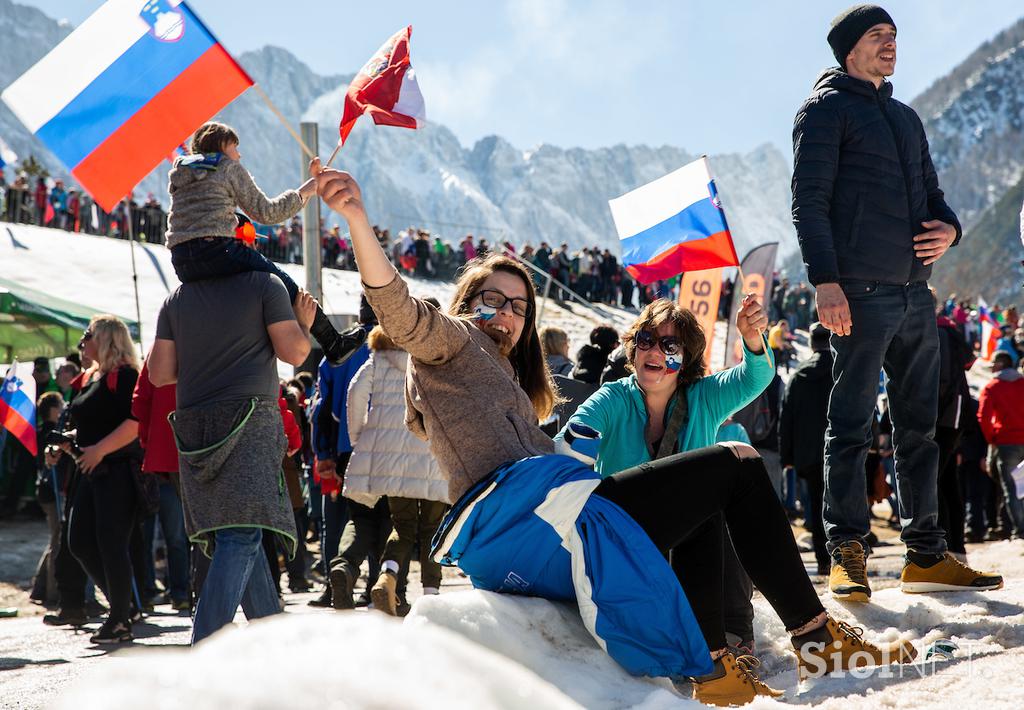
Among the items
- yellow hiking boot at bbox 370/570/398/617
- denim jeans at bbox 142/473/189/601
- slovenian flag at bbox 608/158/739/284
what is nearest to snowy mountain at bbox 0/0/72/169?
denim jeans at bbox 142/473/189/601

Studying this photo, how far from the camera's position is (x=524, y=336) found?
3719mm

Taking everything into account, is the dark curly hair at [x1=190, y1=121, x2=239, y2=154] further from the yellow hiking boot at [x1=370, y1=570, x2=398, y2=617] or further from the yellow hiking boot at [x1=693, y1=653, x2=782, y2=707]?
the yellow hiking boot at [x1=693, y1=653, x2=782, y2=707]

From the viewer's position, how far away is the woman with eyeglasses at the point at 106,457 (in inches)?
246

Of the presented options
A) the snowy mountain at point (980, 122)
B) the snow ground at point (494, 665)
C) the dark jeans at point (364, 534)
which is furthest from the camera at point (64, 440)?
the snowy mountain at point (980, 122)

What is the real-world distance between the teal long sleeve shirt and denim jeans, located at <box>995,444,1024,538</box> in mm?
7335

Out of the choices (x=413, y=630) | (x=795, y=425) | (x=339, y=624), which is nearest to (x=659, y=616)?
(x=413, y=630)

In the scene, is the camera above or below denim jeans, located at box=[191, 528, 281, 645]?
above

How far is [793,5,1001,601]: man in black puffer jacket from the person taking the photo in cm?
450

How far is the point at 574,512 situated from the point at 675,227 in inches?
196

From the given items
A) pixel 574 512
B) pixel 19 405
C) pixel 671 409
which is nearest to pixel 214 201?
pixel 671 409

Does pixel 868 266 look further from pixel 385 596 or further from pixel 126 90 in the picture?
pixel 126 90

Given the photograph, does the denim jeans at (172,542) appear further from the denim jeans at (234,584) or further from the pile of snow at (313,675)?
the pile of snow at (313,675)

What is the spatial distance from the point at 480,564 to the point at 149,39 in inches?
121

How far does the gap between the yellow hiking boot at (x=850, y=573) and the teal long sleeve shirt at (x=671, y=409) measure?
854mm
